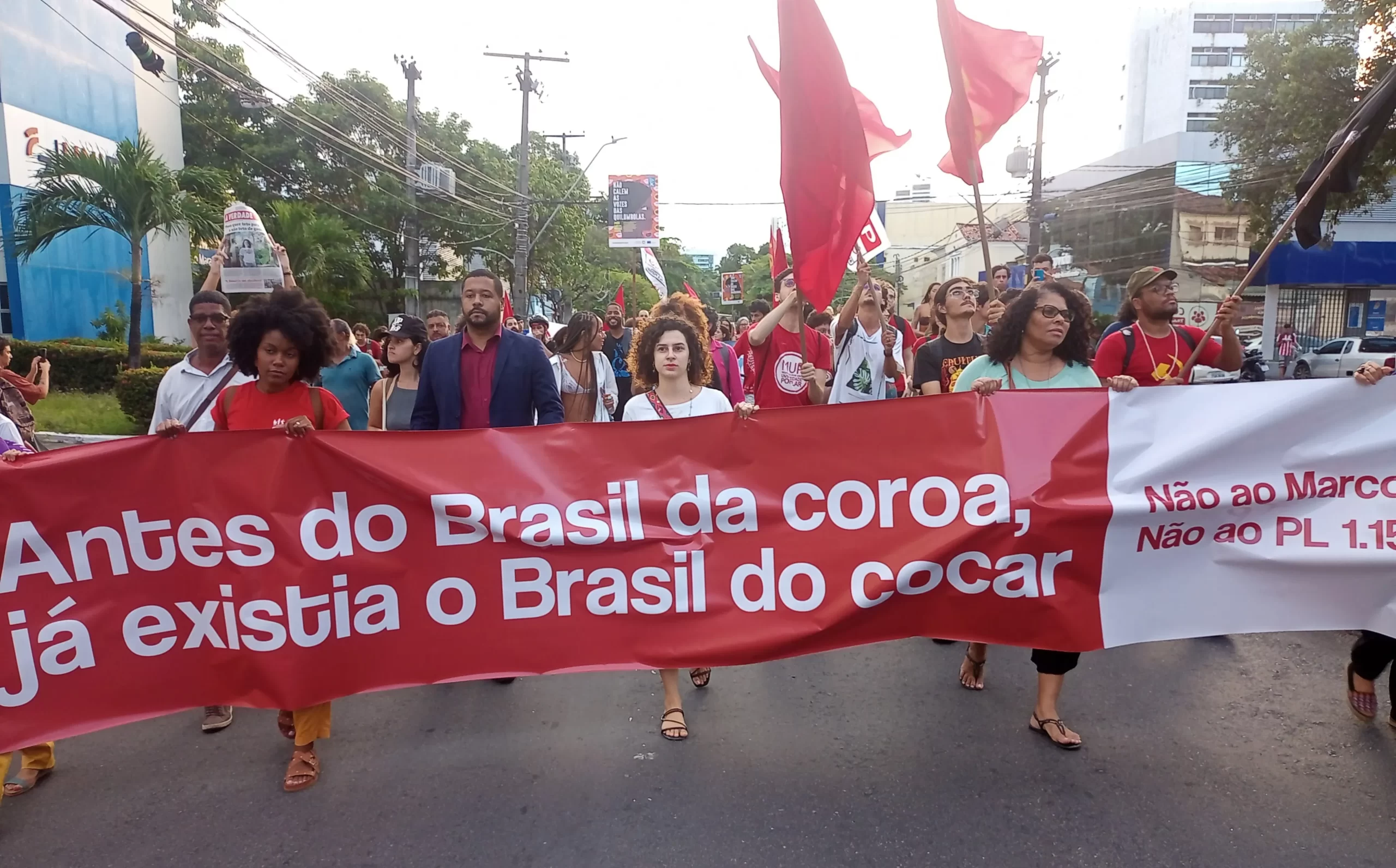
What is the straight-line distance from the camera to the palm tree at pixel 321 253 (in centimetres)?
2138

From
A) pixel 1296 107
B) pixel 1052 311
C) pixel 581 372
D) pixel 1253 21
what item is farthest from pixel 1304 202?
pixel 1253 21

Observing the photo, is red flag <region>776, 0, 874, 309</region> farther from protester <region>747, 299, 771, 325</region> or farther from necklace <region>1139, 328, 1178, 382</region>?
protester <region>747, 299, 771, 325</region>

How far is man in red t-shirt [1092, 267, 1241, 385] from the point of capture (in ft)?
13.9

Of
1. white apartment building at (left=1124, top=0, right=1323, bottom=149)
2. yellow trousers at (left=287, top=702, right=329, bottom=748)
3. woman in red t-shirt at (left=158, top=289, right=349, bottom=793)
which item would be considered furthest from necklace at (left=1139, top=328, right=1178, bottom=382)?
white apartment building at (left=1124, top=0, right=1323, bottom=149)

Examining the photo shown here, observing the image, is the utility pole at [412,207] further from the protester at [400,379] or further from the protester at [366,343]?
the protester at [400,379]

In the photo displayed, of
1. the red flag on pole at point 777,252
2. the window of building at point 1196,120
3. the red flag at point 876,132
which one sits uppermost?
the window of building at point 1196,120

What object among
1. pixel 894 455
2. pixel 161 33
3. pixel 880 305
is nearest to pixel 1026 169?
pixel 161 33

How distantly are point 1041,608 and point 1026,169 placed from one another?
1492 inches

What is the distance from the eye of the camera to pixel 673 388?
3887mm

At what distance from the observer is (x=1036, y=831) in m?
2.83

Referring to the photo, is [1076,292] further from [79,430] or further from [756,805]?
[79,430]

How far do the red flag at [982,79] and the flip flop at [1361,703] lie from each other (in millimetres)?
2554

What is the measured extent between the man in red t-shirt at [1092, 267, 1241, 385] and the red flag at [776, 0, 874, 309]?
1.49 metres

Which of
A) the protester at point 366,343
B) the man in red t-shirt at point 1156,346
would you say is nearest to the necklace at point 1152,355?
the man in red t-shirt at point 1156,346
